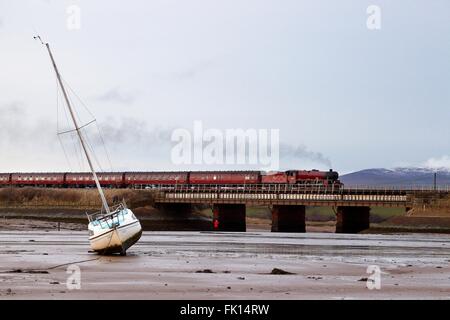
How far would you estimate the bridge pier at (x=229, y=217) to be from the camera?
10931 centimetres

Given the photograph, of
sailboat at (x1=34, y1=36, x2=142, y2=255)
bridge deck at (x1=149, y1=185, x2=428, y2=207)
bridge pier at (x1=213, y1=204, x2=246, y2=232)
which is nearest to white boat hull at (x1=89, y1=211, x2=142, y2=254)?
sailboat at (x1=34, y1=36, x2=142, y2=255)

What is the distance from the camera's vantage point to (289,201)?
10394 cm

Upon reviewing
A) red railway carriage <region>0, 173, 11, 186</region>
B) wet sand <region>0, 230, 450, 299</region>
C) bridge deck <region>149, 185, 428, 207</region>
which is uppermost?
red railway carriage <region>0, 173, 11, 186</region>

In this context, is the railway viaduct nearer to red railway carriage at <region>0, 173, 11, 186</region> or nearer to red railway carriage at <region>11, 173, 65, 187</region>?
red railway carriage at <region>11, 173, 65, 187</region>

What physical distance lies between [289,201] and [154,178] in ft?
129

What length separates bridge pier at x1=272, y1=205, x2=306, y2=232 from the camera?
105 metres

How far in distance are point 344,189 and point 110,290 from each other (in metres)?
76.4

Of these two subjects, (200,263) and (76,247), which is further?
(76,247)

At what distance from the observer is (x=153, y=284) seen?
30.2m

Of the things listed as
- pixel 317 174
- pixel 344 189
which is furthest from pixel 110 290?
pixel 317 174

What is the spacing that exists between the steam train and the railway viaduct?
9.41m

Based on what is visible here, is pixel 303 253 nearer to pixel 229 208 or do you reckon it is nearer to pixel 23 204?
pixel 229 208

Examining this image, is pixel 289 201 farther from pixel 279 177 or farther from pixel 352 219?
pixel 279 177

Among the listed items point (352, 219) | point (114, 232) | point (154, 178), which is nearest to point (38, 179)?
point (154, 178)
